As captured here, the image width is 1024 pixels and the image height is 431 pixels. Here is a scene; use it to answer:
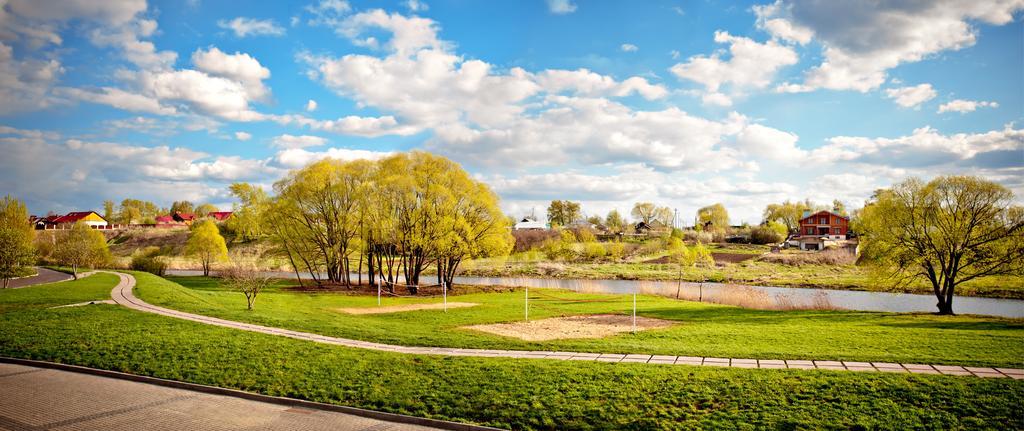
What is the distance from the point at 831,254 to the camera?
72.7 meters

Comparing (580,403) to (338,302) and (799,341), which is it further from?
(338,302)

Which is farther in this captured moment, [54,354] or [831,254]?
[831,254]

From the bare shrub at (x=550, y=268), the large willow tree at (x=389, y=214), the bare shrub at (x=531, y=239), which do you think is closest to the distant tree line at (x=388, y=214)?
the large willow tree at (x=389, y=214)

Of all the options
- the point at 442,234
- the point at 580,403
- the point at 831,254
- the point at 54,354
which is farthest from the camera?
the point at 831,254

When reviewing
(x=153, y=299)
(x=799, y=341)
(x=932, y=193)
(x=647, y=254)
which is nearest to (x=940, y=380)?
(x=799, y=341)

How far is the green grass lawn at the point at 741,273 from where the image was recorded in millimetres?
46281

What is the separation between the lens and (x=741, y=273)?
64.2 m

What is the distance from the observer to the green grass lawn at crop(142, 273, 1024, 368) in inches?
647

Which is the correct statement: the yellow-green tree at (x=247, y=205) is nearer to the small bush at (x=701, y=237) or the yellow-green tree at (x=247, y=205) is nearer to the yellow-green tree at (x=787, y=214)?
the small bush at (x=701, y=237)

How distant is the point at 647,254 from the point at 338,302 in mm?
64090

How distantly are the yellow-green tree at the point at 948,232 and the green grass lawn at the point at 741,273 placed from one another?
51.9 ft

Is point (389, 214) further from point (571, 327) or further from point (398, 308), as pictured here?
point (571, 327)

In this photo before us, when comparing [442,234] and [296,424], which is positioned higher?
[442,234]

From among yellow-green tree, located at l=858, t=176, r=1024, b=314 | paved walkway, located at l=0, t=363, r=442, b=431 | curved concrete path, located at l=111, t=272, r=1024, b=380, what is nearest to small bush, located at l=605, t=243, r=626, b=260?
yellow-green tree, located at l=858, t=176, r=1024, b=314
